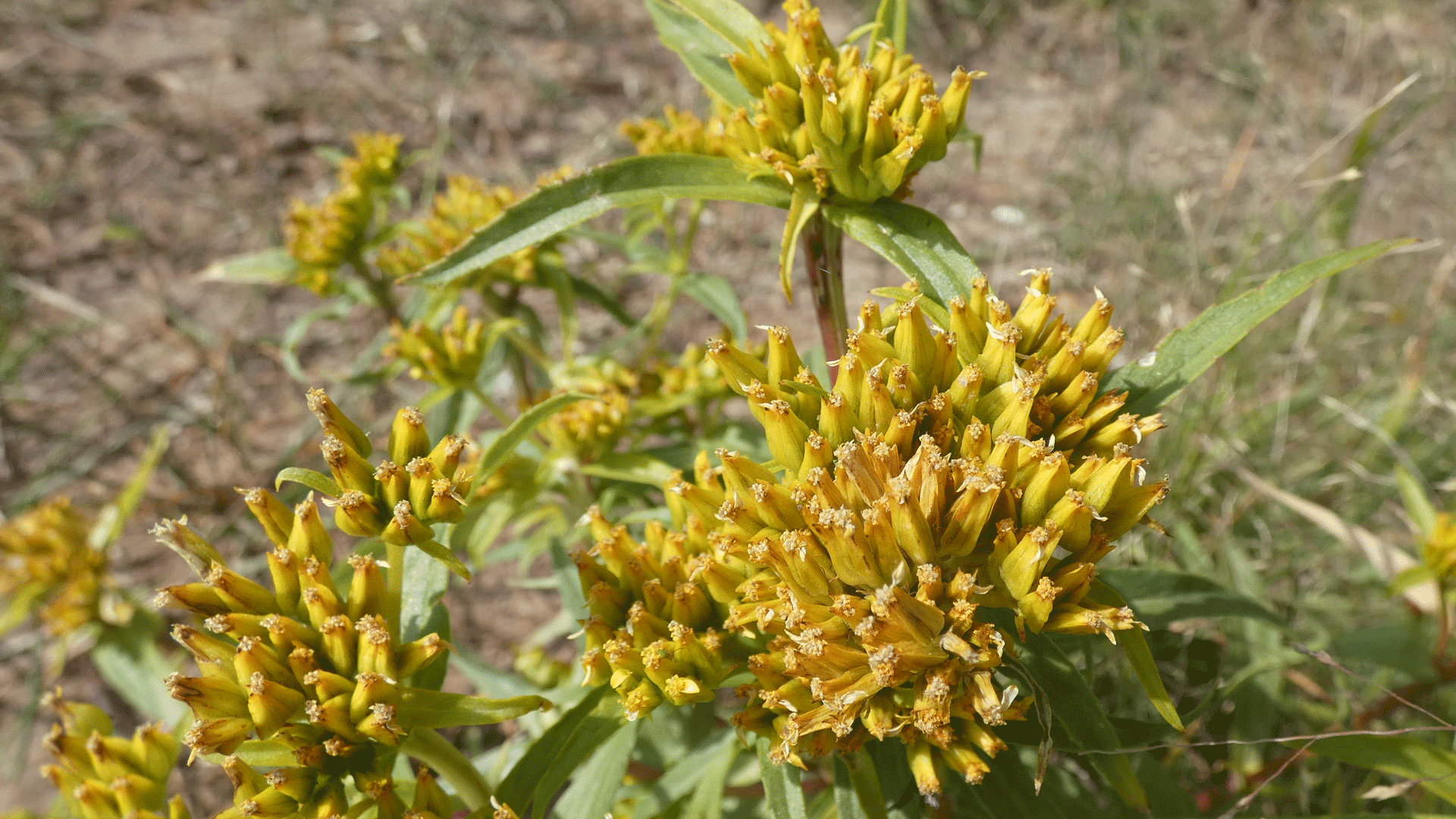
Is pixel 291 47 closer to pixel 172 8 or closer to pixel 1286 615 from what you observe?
pixel 172 8

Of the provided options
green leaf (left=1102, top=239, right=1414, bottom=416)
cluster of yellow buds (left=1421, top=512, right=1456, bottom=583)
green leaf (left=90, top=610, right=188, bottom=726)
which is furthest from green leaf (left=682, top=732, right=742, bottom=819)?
green leaf (left=90, top=610, right=188, bottom=726)

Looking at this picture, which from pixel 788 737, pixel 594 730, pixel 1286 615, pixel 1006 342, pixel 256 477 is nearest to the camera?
pixel 788 737

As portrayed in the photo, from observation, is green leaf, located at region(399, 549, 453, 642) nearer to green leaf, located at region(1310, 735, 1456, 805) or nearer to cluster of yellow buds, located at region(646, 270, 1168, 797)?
cluster of yellow buds, located at region(646, 270, 1168, 797)

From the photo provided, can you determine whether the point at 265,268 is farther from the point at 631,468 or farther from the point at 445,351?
the point at 631,468

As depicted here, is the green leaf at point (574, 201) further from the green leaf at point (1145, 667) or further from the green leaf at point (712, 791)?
the green leaf at point (712, 791)

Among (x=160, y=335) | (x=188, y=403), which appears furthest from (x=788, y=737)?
(x=160, y=335)

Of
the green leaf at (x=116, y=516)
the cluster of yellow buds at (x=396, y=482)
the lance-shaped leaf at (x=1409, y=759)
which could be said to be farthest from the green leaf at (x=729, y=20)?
the green leaf at (x=116, y=516)
